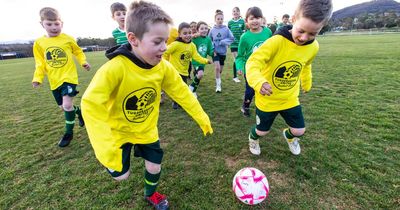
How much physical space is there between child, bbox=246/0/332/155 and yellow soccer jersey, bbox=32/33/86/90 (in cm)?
321

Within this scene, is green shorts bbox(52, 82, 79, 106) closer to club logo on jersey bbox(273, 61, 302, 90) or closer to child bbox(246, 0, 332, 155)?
child bbox(246, 0, 332, 155)

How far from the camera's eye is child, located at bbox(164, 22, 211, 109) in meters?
5.78

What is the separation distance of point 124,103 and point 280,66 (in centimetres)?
184

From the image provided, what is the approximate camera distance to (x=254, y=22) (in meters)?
4.80

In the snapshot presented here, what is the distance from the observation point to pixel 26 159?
389 centimetres

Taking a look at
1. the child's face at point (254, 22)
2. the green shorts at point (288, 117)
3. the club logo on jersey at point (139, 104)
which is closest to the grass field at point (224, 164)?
the green shorts at point (288, 117)

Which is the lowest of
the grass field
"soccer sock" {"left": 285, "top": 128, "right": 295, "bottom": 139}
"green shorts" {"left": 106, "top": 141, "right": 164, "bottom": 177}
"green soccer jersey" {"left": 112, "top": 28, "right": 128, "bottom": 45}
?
the grass field

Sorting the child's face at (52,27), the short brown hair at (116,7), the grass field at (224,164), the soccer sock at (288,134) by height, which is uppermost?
the short brown hair at (116,7)

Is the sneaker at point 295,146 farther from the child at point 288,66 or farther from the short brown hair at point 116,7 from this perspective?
the short brown hair at point 116,7

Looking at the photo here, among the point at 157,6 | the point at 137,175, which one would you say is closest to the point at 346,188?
the point at 137,175

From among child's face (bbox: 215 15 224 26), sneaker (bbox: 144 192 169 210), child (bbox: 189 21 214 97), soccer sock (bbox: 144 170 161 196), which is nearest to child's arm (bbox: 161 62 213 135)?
soccer sock (bbox: 144 170 161 196)

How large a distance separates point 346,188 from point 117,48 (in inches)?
109

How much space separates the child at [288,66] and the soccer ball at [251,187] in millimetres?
872

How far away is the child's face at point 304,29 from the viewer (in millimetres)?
2502
